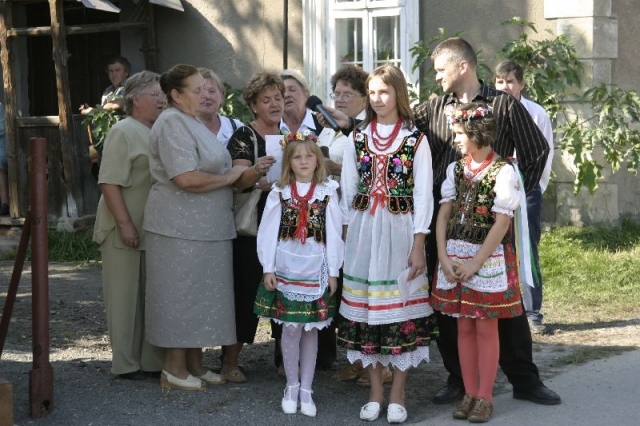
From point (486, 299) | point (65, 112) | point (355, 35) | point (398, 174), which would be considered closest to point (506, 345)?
point (486, 299)

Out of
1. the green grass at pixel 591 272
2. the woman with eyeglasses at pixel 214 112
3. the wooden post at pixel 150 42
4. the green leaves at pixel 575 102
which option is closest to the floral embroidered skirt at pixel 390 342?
the woman with eyeglasses at pixel 214 112

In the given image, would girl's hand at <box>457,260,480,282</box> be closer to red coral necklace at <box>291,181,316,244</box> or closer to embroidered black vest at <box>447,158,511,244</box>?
embroidered black vest at <box>447,158,511,244</box>

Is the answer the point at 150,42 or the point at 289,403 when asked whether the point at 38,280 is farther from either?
the point at 150,42

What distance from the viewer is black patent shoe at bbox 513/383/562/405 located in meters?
5.67

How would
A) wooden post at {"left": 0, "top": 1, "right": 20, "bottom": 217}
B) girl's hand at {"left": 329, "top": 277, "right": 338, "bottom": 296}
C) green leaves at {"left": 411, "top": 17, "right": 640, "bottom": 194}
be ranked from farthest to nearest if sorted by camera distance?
wooden post at {"left": 0, "top": 1, "right": 20, "bottom": 217}, green leaves at {"left": 411, "top": 17, "right": 640, "bottom": 194}, girl's hand at {"left": 329, "top": 277, "right": 338, "bottom": 296}

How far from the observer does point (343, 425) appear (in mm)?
5449

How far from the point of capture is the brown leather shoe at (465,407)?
18.0ft

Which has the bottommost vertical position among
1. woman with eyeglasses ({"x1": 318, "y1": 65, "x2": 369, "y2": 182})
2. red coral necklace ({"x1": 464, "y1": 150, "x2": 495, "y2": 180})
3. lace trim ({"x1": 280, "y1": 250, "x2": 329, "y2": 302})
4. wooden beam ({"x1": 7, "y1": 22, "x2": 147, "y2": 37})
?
lace trim ({"x1": 280, "y1": 250, "x2": 329, "y2": 302})

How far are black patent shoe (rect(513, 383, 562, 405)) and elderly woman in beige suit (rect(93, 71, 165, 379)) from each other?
2122 mm

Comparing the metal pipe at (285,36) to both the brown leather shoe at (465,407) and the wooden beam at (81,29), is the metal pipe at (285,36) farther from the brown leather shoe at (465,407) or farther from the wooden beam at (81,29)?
the brown leather shoe at (465,407)

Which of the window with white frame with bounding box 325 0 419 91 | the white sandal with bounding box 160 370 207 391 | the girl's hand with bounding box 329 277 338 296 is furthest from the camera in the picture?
the window with white frame with bounding box 325 0 419 91

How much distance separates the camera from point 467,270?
5375 mm

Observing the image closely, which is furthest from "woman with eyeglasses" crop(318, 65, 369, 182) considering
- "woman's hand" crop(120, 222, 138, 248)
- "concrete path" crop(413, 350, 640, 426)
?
"concrete path" crop(413, 350, 640, 426)

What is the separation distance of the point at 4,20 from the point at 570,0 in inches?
234
